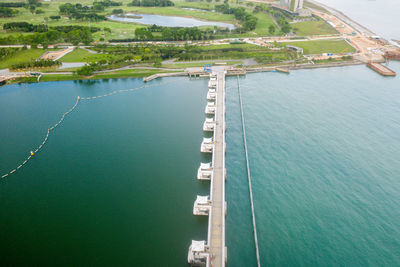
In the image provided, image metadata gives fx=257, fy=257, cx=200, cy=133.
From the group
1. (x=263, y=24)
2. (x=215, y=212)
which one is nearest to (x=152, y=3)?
(x=263, y=24)

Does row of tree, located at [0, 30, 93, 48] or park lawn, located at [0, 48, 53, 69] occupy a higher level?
row of tree, located at [0, 30, 93, 48]

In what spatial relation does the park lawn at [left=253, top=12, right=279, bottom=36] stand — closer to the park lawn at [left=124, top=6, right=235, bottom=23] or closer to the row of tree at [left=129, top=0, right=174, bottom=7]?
the park lawn at [left=124, top=6, right=235, bottom=23]

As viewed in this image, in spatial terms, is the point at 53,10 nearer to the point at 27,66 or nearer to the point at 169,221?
the point at 27,66

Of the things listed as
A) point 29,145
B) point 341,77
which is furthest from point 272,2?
point 29,145

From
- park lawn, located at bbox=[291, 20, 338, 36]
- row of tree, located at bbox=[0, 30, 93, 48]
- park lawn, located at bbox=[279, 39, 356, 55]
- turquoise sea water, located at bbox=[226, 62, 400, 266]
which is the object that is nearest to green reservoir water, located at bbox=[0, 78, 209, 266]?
turquoise sea water, located at bbox=[226, 62, 400, 266]

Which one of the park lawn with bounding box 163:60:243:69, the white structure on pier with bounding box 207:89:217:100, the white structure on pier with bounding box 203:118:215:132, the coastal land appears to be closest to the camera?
the white structure on pier with bounding box 203:118:215:132
